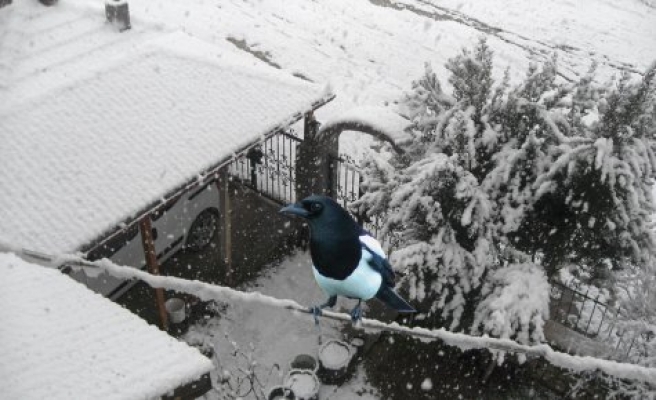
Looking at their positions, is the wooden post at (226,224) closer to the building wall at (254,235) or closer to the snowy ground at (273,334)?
the building wall at (254,235)

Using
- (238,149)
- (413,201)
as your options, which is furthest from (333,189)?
(413,201)

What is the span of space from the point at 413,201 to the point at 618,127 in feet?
8.15

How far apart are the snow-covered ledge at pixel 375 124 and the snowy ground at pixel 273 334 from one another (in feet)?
9.03

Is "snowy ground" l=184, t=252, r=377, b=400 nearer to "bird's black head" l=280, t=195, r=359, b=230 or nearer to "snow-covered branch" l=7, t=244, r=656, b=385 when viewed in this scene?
"snow-covered branch" l=7, t=244, r=656, b=385

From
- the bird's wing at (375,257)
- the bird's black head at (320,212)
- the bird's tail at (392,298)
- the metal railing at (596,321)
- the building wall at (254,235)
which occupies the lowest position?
the building wall at (254,235)

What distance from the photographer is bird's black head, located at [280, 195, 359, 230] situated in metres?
3.54

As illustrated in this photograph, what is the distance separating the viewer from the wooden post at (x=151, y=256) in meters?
8.66

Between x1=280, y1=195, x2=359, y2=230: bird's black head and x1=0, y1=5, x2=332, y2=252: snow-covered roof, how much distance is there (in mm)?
4611

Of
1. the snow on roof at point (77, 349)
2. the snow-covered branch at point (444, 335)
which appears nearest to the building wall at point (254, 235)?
the snow on roof at point (77, 349)

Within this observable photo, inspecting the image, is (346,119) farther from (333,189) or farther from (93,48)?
(93,48)

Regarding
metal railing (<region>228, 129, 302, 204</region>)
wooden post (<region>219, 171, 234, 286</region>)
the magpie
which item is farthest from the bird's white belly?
metal railing (<region>228, 129, 302, 204</region>)

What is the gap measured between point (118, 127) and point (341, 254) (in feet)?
20.7

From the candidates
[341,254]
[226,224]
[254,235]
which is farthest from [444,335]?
[254,235]

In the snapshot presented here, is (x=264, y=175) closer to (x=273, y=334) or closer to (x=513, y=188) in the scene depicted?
(x=273, y=334)
